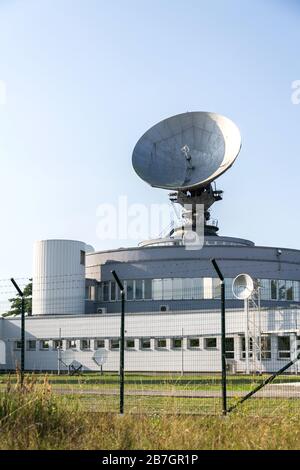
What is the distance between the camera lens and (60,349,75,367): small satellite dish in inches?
1943

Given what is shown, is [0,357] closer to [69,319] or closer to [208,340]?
[69,319]

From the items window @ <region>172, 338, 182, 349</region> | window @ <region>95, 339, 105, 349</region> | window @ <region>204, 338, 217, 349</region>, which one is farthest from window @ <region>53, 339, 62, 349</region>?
window @ <region>204, 338, 217, 349</region>

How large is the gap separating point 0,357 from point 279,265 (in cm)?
2358

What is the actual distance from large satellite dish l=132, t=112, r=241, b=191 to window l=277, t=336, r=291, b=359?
18.5m

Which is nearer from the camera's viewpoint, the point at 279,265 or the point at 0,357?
the point at 0,357

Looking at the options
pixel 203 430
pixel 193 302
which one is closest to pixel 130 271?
pixel 193 302

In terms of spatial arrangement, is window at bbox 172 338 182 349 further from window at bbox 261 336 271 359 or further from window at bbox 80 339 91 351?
window at bbox 80 339 91 351

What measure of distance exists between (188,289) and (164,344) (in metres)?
8.66

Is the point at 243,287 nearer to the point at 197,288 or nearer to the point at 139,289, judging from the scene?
the point at 197,288

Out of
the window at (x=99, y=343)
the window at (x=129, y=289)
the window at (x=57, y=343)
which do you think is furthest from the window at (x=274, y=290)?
the window at (x=57, y=343)

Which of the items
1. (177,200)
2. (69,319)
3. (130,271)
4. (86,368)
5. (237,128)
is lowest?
(86,368)
